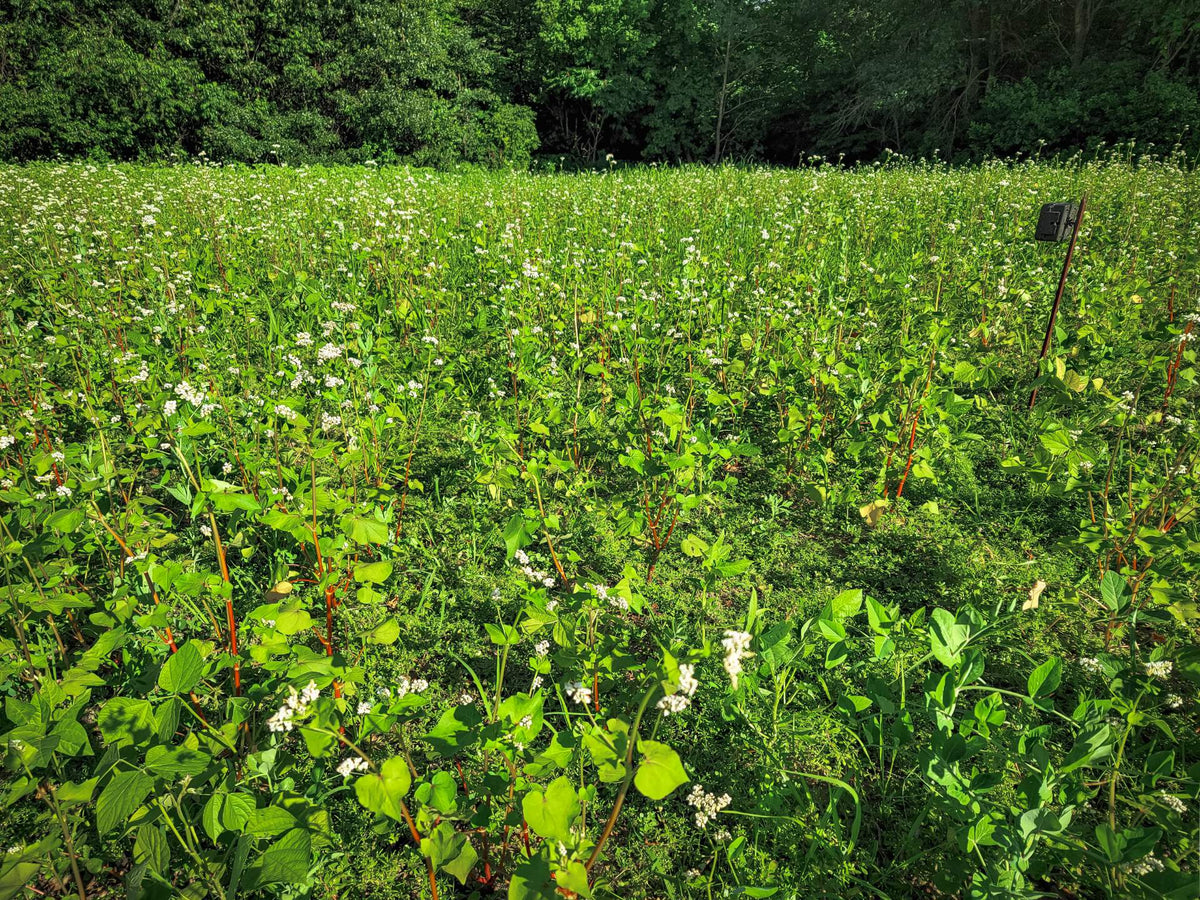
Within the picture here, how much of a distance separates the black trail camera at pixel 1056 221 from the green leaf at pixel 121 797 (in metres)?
4.03

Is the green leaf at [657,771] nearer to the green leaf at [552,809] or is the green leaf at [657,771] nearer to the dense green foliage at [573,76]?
the green leaf at [552,809]

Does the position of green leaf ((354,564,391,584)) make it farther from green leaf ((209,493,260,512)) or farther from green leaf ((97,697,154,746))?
green leaf ((97,697,154,746))

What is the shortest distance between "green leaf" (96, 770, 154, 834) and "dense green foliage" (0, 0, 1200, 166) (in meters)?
16.5

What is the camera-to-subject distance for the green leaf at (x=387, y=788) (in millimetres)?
1012

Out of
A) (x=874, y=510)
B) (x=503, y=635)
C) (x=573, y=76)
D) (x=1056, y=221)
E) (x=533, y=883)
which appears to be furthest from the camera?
(x=573, y=76)

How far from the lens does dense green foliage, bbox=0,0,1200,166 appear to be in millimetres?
13812

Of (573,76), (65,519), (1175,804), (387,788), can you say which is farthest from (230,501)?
(573,76)

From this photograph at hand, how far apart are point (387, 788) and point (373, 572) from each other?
1.89ft

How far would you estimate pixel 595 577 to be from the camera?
60.7 inches

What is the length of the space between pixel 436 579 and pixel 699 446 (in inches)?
46.5

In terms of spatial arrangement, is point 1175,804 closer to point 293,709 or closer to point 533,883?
point 533,883

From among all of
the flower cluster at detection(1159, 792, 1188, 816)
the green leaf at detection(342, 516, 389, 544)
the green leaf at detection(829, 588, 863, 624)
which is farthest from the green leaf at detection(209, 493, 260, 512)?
the flower cluster at detection(1159, 792, 1188, 816)

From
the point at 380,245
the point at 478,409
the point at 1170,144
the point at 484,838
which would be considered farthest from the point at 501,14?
the point at 484,838

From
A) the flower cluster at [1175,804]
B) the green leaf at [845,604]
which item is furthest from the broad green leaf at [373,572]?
the flower cluster at [1175,804]
